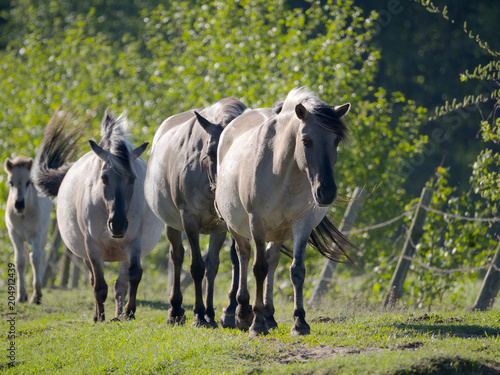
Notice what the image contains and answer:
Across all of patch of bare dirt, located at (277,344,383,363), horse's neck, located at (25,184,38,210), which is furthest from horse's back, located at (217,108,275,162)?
horse's neck, located at (25,184,38,210)

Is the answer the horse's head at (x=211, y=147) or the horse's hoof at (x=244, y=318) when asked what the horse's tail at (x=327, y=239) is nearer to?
the horse's hoof at (x=244, y=318)

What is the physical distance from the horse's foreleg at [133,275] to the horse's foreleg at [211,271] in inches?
36.2

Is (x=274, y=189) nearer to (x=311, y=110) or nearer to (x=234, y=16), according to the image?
(x=311, y=110)

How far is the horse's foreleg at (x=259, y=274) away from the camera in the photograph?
21.9ft

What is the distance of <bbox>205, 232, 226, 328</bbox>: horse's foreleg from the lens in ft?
26.1

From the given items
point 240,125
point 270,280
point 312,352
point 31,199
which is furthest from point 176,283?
point 31,199

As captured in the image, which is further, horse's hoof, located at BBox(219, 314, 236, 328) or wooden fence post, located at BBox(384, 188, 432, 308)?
wooden fence post, located at BBox(384, 188, 432, 308)

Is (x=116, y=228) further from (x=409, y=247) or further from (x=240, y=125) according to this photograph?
(x=409, y=247)

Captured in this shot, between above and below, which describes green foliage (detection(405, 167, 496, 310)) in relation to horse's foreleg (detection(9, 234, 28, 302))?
above

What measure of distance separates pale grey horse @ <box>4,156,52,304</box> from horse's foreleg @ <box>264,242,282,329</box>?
6.43 metres

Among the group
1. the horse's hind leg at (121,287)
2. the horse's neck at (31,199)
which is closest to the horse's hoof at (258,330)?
the horse's hind leg at (121,287)

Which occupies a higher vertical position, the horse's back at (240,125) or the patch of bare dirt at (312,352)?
the horse's back at (240,125)

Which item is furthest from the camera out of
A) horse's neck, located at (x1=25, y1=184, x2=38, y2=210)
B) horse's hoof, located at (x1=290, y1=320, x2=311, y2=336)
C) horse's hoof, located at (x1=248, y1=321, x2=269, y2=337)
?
horse's neck, located at (x1=25, y1=184, x2=38, y2=210)

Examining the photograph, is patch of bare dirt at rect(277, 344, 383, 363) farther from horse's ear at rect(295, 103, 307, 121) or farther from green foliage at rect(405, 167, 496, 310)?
green foliage at rect(405, 167, 496, 310)
